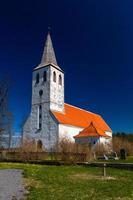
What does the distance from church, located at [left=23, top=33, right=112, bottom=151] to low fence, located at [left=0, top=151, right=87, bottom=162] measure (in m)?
10.3

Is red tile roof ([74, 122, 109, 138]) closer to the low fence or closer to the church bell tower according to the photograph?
the church bell tower

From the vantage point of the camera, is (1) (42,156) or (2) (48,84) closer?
(1) (42,156)

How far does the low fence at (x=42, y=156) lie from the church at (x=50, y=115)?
33.7 feet

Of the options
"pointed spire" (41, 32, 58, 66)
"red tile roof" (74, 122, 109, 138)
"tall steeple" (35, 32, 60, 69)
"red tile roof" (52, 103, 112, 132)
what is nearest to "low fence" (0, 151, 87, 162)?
"red tile roof" (52, 103, 112, 132)

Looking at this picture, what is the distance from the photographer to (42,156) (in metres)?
26.0

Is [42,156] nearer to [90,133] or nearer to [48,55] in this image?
[90,133]

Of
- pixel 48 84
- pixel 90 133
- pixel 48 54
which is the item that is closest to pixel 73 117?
pixel 90 133

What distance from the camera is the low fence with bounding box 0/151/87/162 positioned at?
873 inches

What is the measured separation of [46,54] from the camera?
146ft

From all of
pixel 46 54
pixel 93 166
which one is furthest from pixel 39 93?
pixel 93 166

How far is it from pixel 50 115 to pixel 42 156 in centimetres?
1367

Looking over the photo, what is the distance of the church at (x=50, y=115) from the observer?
3862cm

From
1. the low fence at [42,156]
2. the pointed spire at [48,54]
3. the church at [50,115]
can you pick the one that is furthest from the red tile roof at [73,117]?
the low fence at [42,156]

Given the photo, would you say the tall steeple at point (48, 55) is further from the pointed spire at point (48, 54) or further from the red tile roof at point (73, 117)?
the red tile roof at point (73, 117)
